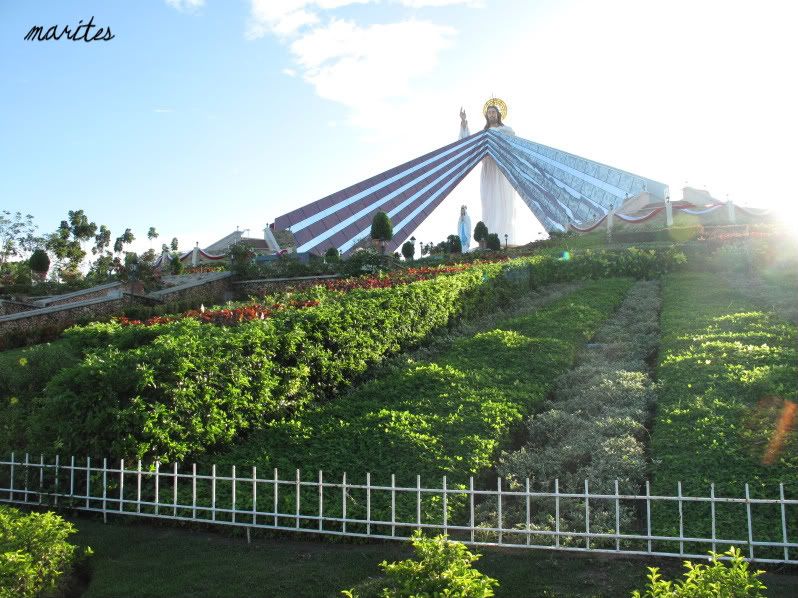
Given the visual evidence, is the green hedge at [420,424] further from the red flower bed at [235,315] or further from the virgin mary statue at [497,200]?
the virgin mary statue at [497,200]

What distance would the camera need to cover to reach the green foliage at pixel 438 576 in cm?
285

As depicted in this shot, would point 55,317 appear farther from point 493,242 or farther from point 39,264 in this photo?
point 493,242

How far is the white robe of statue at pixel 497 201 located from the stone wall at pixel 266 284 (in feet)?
72.6

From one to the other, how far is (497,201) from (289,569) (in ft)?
121

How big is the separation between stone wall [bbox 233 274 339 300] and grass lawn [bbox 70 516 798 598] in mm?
14291

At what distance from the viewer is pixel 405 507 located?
14.4 feet

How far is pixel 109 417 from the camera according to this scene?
16.2ft

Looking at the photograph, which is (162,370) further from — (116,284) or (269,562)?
(116,284)

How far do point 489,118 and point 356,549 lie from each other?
4018 cm

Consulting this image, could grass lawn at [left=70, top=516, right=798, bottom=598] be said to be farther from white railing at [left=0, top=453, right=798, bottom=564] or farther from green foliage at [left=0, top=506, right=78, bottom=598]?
green foliage at [left=0, top=506, right=78, bottom=598]

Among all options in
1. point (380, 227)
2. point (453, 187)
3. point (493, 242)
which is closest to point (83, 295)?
point (380, 227)

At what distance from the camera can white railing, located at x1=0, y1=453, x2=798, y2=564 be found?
384 centimetres

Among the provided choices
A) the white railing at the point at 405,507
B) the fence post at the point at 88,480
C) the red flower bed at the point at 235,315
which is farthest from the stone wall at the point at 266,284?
the fence post at the point at 88,480

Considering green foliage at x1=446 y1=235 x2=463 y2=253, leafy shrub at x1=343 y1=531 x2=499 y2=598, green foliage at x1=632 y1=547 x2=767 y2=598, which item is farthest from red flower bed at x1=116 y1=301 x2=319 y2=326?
green foliage at x1=446 y1=235 x2=463 y2=253
